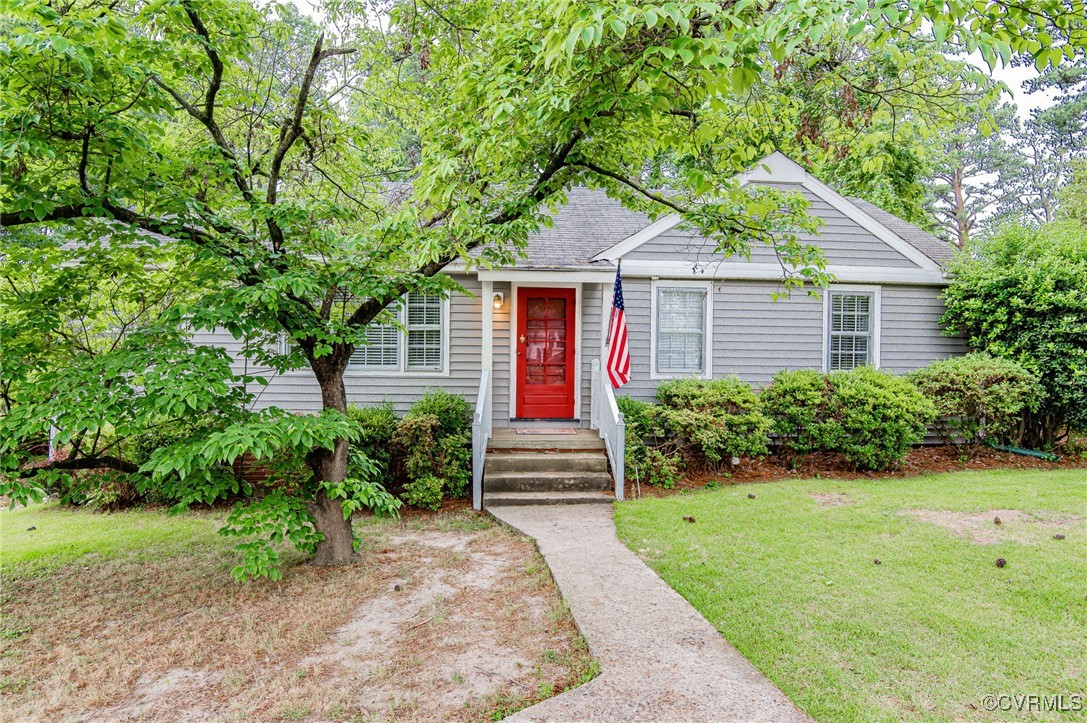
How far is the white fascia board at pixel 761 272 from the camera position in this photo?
897cm

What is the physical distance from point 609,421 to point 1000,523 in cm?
420

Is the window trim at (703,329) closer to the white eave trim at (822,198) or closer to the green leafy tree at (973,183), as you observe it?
the white eave trim at (822,198)

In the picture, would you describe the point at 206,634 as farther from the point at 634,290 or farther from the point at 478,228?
the point at 634,290

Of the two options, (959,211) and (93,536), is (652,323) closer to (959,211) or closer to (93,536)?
(93,536)

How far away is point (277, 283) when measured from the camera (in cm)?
390

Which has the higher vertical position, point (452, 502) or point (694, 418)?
point (694, 418)

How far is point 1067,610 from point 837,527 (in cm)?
200

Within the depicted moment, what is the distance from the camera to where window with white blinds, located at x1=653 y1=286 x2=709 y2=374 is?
30.2ft

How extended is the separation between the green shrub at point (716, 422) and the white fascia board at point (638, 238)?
7.53 feet

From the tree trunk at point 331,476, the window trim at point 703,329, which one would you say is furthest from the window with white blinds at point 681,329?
the tree trunk at point 331,476

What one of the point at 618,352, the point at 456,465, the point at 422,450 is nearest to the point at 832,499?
the point at 618,352

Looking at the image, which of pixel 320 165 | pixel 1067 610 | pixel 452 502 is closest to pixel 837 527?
pixel 1067 610

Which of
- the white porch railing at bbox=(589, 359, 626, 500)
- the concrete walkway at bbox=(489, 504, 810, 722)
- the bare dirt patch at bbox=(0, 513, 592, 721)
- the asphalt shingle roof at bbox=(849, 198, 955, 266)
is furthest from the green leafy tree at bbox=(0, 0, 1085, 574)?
the asphalt shingle roof at bbox=(849, 198, 955, 266)

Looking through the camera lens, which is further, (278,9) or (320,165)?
(320,165)
